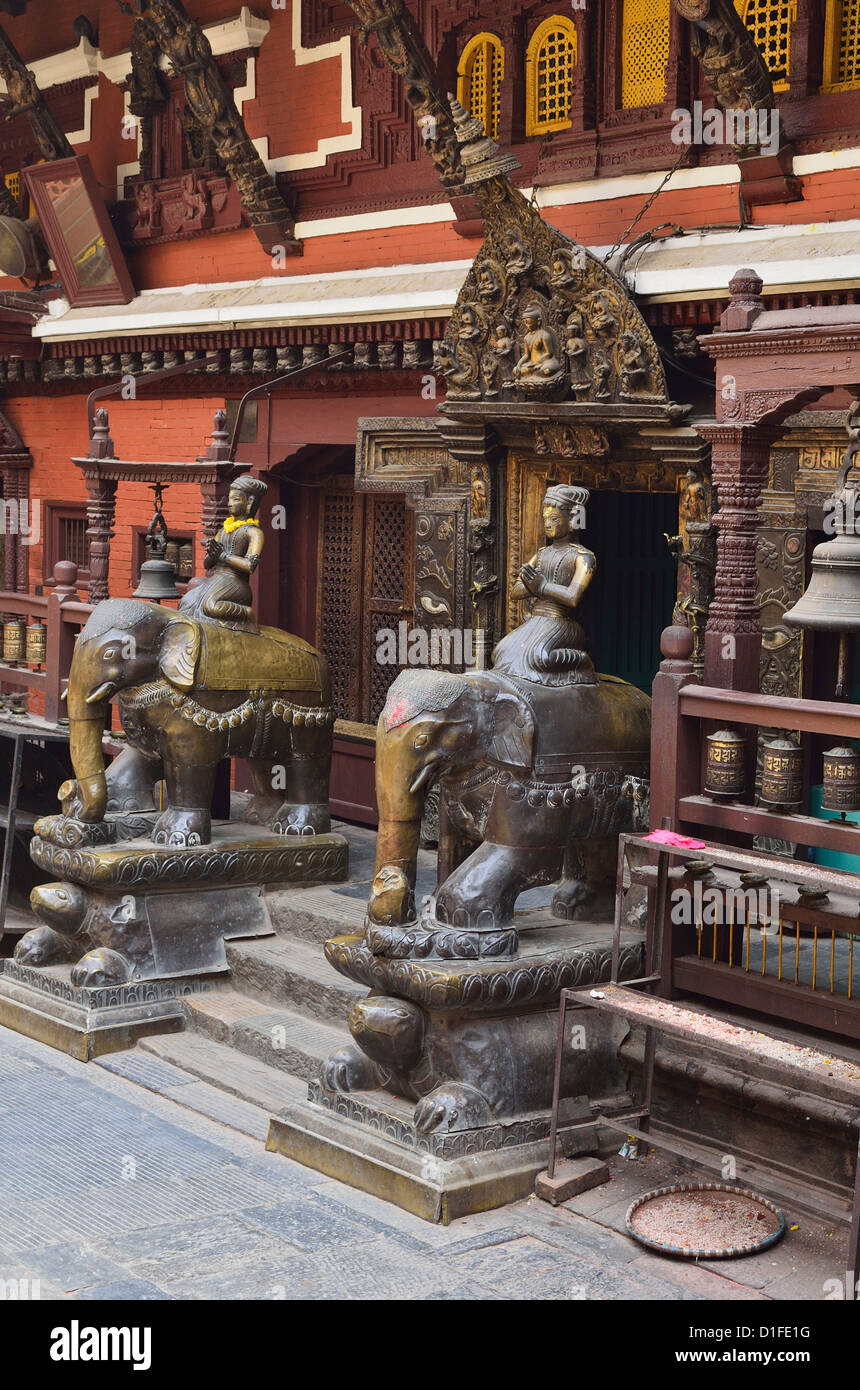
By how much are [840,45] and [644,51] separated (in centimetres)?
124

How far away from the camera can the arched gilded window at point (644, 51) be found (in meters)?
8.69

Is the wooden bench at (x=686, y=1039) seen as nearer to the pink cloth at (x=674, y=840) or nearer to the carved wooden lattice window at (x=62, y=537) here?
the pink cloth at (x=674, y=840)

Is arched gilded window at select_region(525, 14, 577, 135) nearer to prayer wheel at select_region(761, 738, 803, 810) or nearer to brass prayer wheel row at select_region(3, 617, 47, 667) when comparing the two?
brass prayer wheel row at select_region(3, 617, 47, 667)

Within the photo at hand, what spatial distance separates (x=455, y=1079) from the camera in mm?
6242

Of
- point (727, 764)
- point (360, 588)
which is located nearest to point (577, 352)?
point (727, 764)

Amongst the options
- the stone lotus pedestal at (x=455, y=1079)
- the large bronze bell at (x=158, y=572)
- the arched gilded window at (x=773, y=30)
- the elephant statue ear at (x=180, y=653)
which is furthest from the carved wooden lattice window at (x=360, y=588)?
the stone lotus pedestal at (x=455, y=1079)

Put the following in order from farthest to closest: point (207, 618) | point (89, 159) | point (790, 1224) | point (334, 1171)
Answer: point (89, 159)
point (207, 618)
point (334, 1171)
point (790, 1224)

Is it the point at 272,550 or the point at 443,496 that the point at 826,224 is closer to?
the point at 443,496

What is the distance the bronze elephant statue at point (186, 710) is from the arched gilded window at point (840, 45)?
12.5 ft

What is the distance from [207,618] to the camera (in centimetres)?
838

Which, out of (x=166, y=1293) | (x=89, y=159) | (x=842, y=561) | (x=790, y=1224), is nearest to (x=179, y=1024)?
(x=166, y=1293)

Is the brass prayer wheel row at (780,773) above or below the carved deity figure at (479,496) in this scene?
below

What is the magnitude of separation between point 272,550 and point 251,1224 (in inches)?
246

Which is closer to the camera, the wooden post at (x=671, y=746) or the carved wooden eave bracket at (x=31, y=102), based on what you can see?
the wooden post at (x=671, y=746)
